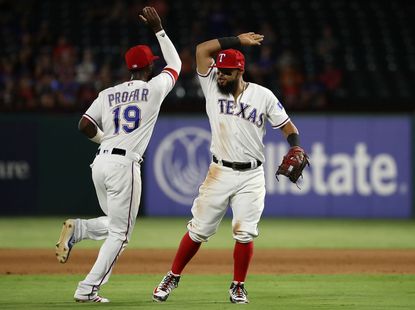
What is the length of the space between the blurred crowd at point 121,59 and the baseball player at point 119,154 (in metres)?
9.08

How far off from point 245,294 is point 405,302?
4.07 ft

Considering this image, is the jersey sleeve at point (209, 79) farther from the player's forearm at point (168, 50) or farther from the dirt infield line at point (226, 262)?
the dirt infield line at point (226, 262)

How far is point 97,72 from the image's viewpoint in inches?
714

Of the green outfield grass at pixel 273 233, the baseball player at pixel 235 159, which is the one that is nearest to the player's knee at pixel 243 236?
the baseball player at pixel 235 159

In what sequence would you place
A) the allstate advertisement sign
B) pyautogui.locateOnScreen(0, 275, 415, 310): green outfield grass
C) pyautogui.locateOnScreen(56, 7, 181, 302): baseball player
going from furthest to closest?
1. the allstate advertisement sign
2. pyautogui.locateOnScreen(56, 7, 181, 302): baseball player
3. pyautogui.locateOnScreen(0, 275, 415, 310): green outfield grass

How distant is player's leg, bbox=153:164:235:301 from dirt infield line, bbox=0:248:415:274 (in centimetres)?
224

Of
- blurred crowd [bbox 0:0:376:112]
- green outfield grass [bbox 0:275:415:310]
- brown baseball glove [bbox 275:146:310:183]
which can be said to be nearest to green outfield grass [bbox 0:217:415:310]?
green outfield grass [bbox 0:275:415:310]

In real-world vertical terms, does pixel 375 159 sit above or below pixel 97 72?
below

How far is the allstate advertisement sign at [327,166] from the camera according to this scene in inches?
652

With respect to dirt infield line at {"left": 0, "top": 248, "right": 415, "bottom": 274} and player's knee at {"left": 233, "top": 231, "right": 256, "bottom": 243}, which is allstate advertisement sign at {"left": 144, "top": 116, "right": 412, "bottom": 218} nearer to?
dirt infield line at {"left": 0, "top": 248, "right": 415, "bottom": 274}

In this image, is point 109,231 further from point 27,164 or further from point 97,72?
point 97,72

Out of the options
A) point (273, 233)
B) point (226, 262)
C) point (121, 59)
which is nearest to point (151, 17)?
point (226, 262)

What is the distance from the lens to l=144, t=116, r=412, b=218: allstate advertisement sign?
54.3ft

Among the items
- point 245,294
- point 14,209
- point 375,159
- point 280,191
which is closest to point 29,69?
point 14,209
